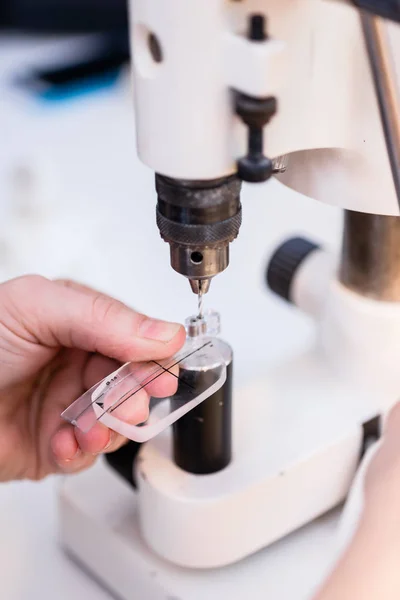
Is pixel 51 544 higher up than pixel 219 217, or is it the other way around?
pixel 219 217

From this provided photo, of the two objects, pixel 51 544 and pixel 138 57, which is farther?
pixel 51 544

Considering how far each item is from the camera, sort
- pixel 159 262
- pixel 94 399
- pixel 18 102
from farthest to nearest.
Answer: pixel 18 102 → pixel 159 262 → pixel 94 399

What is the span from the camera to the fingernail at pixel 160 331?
0.56m

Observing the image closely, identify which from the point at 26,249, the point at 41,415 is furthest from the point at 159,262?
the point at 41,415

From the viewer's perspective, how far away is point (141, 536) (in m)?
0.63

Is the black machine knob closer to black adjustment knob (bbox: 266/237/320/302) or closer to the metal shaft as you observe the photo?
the metal shaft

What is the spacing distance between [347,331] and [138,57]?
1.02 ft

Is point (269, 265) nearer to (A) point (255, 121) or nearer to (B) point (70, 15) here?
(A) point (255, 121)

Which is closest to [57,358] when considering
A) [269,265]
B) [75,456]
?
[75,456]

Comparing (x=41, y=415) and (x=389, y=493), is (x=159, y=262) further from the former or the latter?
(x=389, y=493)

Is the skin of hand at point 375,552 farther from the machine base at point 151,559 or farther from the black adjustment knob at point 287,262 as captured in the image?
the black adjustment knob at point 287,262

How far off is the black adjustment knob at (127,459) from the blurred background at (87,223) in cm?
9

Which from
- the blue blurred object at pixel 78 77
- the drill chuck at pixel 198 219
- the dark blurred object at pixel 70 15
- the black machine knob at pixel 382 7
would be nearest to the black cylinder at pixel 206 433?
the drill chuck at pixel 198 219

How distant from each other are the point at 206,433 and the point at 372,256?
0.18 meters
